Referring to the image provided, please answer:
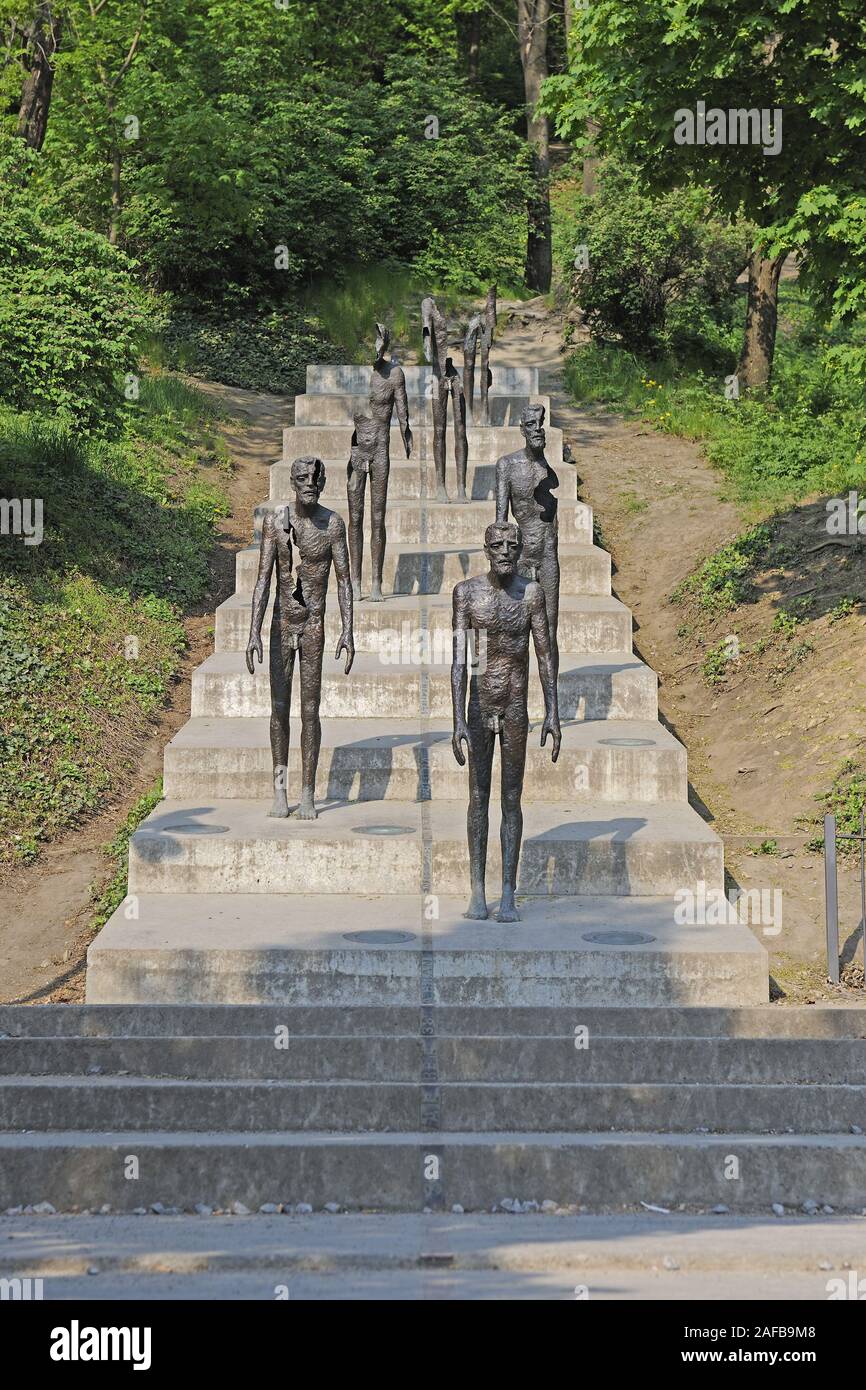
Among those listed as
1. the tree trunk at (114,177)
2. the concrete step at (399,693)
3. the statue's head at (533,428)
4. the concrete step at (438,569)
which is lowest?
the concrete step at (399,693)

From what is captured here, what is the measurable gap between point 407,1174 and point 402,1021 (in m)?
1.93

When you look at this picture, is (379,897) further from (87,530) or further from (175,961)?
(87,530)

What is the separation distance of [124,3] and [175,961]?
Answer: 20851mm

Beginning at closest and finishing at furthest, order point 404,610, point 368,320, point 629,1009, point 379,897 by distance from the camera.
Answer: point 629,1009 < point 379,897 < point 404,610 < point 368,320

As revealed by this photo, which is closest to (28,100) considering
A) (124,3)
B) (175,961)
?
(124,3)

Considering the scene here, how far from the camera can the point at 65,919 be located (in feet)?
41.6

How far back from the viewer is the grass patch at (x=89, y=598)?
14.6 m

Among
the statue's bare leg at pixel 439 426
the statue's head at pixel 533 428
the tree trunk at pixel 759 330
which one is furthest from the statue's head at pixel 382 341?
the tree trunk at pixel 759 330

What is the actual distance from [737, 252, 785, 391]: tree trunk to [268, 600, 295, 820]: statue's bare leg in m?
13.7

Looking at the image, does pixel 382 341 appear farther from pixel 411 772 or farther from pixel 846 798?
pixel 846 798

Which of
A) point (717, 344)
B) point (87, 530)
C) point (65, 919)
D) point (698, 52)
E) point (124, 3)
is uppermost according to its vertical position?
point (124, 3)

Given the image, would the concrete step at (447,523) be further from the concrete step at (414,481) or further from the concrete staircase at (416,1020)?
the concrete staircase at (416,1020)

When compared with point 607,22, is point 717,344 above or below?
below

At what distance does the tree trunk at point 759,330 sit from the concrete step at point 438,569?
7.46 m
